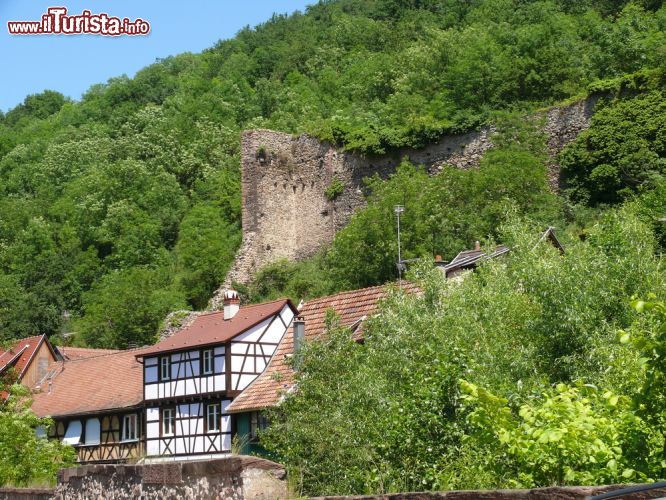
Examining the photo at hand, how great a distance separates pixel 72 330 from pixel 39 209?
16.5 meters

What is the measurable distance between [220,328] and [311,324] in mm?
3987

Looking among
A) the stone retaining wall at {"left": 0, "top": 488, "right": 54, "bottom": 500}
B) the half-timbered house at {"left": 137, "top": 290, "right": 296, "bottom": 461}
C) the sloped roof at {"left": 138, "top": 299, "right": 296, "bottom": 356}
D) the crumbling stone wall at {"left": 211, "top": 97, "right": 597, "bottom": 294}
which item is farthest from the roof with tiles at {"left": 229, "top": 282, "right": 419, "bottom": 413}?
the crumbling stone wall at {"left": 211, "top": 97, "right": 597, "bottom": 294}

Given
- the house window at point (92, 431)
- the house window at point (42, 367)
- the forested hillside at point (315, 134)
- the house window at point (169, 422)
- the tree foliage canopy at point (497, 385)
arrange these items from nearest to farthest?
the tree foliage canopy at point (497, 385), the house window at point (169, 422), the house window at point (92, 431), the house window at point (42, 367), the forested hillside at point (315, 134)

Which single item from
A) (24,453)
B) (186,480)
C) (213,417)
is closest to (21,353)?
(213,417)

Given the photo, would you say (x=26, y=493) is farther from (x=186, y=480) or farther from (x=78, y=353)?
(x=78, y=353)

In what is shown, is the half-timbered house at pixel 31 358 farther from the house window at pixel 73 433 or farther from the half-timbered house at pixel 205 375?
the half-timbered house at pixel 205 375

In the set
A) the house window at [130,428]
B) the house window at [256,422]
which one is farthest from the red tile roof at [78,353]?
the house window at [256,422]

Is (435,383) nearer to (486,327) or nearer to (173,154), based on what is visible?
(486,327)

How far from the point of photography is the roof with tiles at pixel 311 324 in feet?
87.5

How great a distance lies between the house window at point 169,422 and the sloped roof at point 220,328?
1636 mm

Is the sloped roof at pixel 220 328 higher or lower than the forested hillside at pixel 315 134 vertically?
lower

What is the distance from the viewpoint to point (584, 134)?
39.6 m

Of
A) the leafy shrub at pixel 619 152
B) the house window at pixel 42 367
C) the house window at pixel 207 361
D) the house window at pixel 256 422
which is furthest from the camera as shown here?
the house window at pixel 42 367

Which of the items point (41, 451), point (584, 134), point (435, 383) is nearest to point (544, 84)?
point (584, 134)
